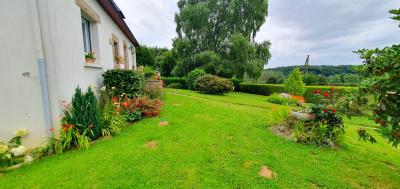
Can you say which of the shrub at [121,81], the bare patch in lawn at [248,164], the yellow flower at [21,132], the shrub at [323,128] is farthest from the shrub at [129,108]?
the shrub at [323,128]

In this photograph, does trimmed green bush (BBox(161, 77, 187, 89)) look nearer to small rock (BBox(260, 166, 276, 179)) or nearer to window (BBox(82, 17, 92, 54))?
window (BBox(82, 17, 92, 54))

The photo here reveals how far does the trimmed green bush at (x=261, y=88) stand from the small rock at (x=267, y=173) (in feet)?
51.4

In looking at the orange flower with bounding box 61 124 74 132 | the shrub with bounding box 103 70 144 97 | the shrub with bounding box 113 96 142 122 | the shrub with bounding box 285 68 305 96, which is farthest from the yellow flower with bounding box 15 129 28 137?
the shrub with bounding box 285 68 305 96

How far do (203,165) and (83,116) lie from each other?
250 cm

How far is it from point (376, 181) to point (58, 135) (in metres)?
5.25

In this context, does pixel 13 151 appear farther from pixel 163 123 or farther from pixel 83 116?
pixel 163 123

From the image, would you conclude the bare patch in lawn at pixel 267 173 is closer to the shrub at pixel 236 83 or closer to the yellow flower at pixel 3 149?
the yellow flower at pixel 3 149

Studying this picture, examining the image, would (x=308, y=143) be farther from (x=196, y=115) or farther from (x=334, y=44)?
(x=334, y=44)

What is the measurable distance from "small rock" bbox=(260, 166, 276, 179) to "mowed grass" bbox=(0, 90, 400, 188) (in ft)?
0.25

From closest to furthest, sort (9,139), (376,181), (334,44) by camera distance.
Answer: (376,181) < (9,139) < (334,44)

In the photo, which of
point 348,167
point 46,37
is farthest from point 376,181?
point 46,37

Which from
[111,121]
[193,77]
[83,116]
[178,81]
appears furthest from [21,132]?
[178,81]

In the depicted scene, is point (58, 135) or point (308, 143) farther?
point (308, 143)

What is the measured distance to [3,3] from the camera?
2.83 metres
